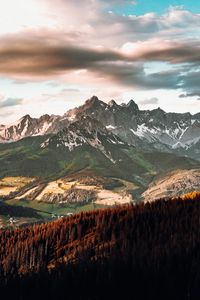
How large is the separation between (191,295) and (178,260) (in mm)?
1833

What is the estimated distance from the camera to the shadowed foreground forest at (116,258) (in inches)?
297

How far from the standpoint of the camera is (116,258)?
30.3 feet

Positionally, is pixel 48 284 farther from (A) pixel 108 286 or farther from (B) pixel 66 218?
(B) pixel 66 218

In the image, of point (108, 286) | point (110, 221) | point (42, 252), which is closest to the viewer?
point (108, 286)

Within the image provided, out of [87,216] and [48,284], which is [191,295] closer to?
[48,284]

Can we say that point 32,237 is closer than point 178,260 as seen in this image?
No

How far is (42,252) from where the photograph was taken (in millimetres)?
13875

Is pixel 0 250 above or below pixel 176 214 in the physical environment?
below

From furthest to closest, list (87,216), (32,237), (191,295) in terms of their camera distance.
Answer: (87,216) < (32,237) < (191,295)

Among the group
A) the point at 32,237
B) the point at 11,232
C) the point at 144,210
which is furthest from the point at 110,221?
the point at 11,232

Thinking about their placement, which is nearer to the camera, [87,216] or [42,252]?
[42,252]

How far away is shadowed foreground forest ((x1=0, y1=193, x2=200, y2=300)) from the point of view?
7539mm

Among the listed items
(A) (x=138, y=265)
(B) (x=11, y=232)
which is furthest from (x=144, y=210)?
(A) (x=138, y=265)

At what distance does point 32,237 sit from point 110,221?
2.64 meters
